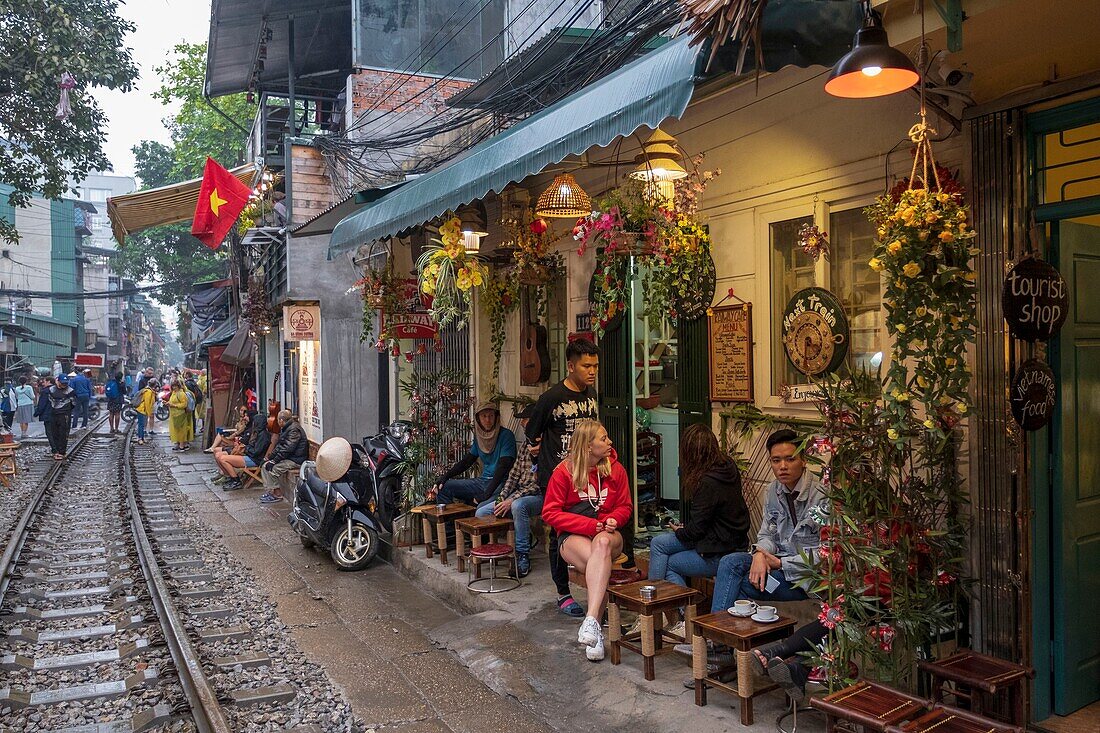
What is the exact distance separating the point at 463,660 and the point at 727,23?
Result: 4.55 metres

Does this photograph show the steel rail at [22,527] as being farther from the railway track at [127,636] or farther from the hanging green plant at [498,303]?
the hanging green plant at [498,303]

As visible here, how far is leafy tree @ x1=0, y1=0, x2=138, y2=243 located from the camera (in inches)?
662

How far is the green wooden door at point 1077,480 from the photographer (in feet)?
Answer: 13.6

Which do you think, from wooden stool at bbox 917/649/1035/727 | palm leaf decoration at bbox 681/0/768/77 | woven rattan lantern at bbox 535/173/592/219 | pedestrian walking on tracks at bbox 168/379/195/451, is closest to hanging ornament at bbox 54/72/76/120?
pedestrian walking on tracks at bbox 168/379/195/451

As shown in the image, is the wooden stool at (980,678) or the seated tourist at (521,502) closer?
the wooden stool at (980,678)

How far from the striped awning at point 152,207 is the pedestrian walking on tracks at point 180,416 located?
6.50 meters

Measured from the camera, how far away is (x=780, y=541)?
490 centimetres

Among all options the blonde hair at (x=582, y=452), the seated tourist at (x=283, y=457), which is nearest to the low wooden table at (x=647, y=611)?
the blonde hair at (x=582, y=452)

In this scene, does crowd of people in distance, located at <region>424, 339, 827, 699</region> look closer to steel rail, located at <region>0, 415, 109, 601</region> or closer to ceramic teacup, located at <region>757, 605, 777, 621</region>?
ceramic teacup, located at <region>757, 605, 777, 621</region>

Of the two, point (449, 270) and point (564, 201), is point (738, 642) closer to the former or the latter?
point (564, 201)

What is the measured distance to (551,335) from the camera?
8.80 meters

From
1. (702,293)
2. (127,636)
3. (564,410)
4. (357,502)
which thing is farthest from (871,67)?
(357,502)

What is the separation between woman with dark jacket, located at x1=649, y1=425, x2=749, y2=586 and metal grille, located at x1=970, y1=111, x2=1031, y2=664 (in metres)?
1.43

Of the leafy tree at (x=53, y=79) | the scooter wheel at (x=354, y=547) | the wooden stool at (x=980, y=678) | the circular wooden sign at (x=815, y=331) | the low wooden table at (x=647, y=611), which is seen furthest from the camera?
the leafy tree at (x=53, y=79)
